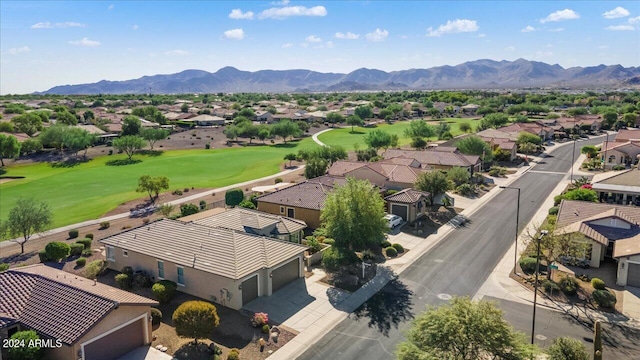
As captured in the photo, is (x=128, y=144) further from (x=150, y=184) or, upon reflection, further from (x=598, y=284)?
(x=598, y=284)

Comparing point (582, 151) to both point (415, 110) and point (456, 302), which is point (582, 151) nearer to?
point (456, 302)

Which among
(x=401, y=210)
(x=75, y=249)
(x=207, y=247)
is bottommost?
(x=75, y=249)

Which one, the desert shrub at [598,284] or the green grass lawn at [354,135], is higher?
the green grass lawn at [354,135]

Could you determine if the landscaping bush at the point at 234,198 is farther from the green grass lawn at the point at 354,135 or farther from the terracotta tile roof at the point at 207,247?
the green grass lawn at the point at 354,135

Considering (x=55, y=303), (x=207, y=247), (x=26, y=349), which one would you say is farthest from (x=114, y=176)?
(x=26, y=349)

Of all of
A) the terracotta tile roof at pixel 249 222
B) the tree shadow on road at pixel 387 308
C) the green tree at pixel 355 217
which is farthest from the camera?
the terracotta tile roof at pixel 249 222

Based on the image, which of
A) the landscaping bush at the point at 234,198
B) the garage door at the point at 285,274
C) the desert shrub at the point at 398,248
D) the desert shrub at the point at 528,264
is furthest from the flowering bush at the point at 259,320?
the landscaping bush at the point at 234,198
